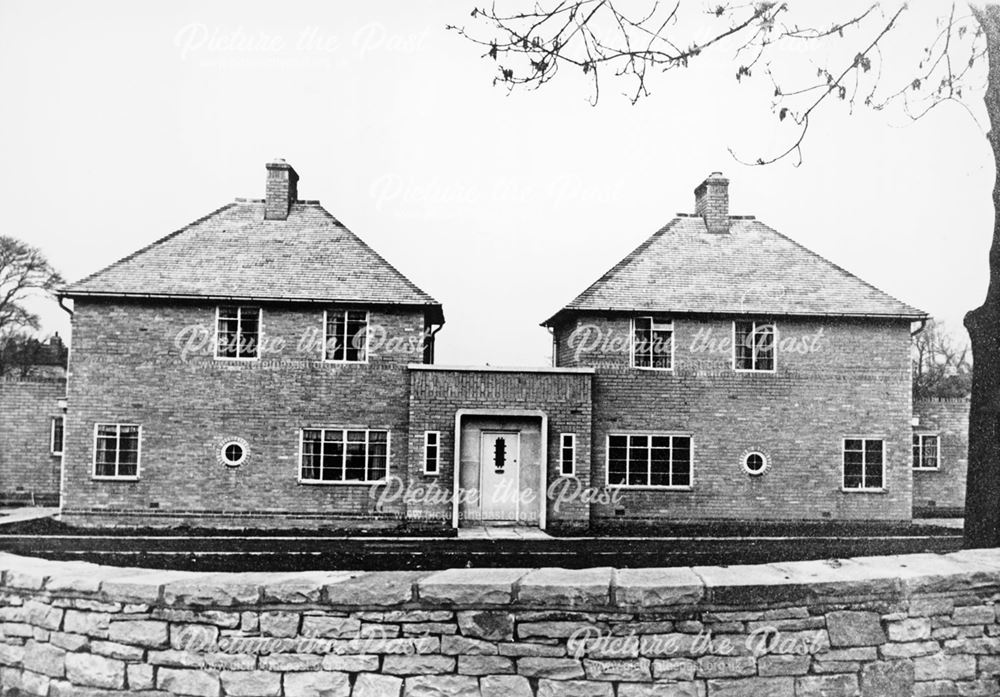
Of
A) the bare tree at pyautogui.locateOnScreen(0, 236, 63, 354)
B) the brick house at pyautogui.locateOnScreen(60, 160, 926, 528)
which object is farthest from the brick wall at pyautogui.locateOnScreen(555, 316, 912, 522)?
the bare tree at pyautogui.locateOnScreen(0, 236, 63, 354)

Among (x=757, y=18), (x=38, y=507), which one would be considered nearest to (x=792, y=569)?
(x=757, y=18)

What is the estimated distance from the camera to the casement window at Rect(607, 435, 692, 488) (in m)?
20.3

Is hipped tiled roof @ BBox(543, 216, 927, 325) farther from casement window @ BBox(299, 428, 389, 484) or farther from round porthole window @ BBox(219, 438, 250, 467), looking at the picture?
round porthole window @ BBox(219, 438, 250, 467)

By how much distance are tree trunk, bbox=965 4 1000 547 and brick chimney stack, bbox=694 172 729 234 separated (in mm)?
14758

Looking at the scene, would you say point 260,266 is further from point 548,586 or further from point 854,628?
point 854,628

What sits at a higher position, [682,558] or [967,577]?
[967,577]

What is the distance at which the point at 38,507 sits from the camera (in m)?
23.2

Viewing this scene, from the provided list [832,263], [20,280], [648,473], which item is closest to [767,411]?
[648,473]

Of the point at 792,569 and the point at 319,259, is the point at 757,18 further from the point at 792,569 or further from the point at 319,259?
the point at 319,259

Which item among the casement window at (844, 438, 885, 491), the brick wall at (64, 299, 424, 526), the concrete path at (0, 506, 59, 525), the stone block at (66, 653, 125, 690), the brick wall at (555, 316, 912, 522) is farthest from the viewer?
the casement window at (844, 438, 885, 491)

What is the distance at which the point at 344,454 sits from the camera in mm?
19781

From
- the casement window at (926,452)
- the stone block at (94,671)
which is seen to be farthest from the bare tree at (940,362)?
the stone block at (94,671)

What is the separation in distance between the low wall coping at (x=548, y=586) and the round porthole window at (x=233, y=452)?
14012 mm

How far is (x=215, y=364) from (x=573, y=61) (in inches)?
598
